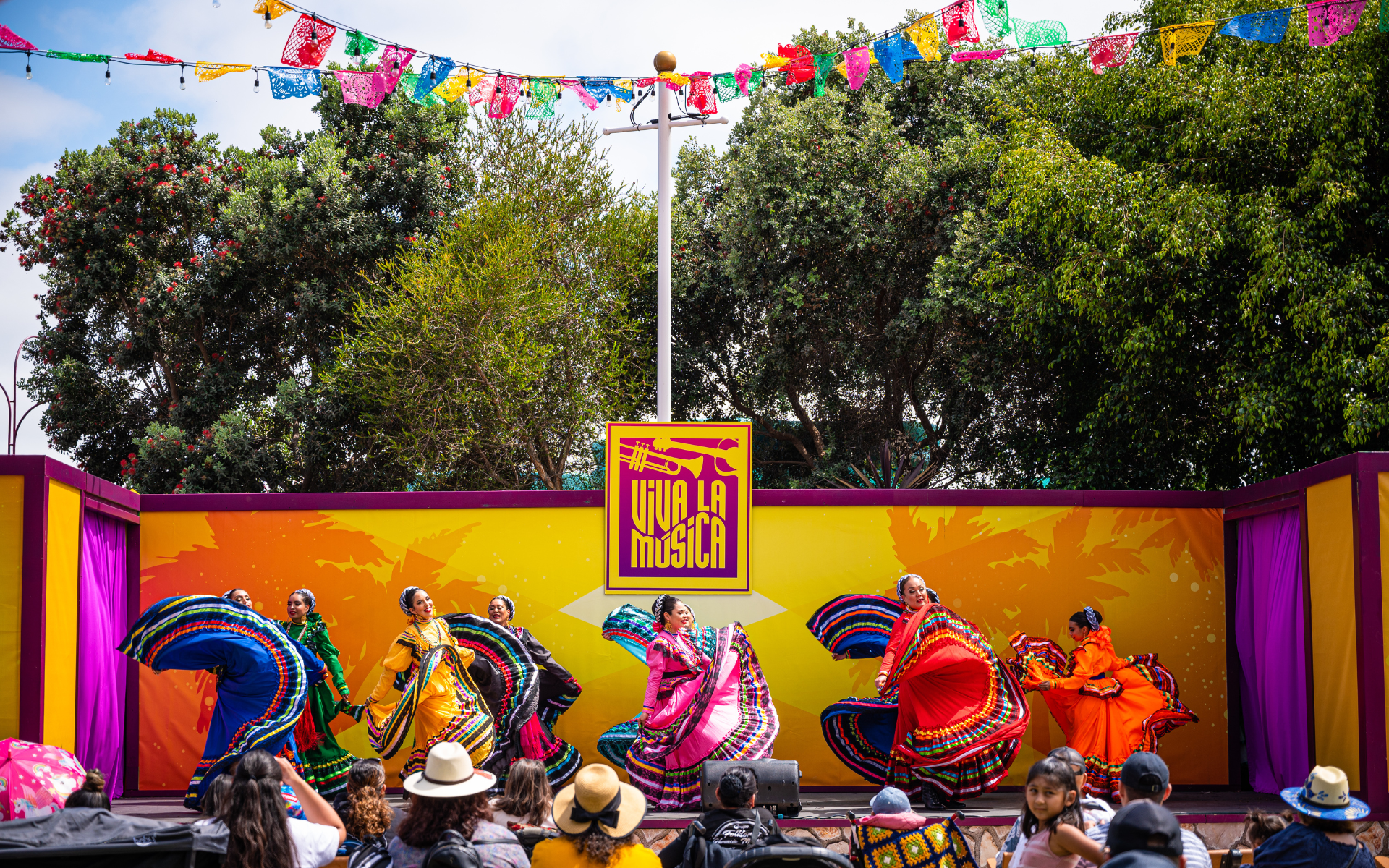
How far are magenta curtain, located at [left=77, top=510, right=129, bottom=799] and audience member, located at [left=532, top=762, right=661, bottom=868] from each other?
191 inches

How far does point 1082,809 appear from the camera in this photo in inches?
149

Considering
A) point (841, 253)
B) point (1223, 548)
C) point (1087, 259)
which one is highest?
point (841, 253)

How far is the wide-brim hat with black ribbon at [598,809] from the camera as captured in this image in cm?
365

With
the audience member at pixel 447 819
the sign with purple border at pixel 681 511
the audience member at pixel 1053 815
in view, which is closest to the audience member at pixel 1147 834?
the audience member at pixel 1053 815

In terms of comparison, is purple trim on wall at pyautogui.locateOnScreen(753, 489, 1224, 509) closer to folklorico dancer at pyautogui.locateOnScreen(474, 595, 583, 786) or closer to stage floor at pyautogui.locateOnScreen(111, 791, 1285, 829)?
folklorico dancer at pyautogui.locateOnScreen(474, 595, 583, 786)

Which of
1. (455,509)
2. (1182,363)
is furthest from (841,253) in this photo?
(455,509)

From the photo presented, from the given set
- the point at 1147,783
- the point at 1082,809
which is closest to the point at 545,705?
the point at 1082,809

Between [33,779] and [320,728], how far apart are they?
2.58m

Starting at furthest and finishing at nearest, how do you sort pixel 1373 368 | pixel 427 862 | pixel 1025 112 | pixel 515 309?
pixel 515 309
pixel 1025 112
pixel 1373 368
pixel 427 862

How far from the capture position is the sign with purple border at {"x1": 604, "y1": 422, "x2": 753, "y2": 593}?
8422 millimetres

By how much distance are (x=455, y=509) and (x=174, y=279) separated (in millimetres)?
12581

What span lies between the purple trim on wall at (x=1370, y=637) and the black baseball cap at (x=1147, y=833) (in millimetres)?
4511

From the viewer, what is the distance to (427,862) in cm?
337

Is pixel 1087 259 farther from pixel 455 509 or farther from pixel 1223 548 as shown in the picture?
pixel 455 509
